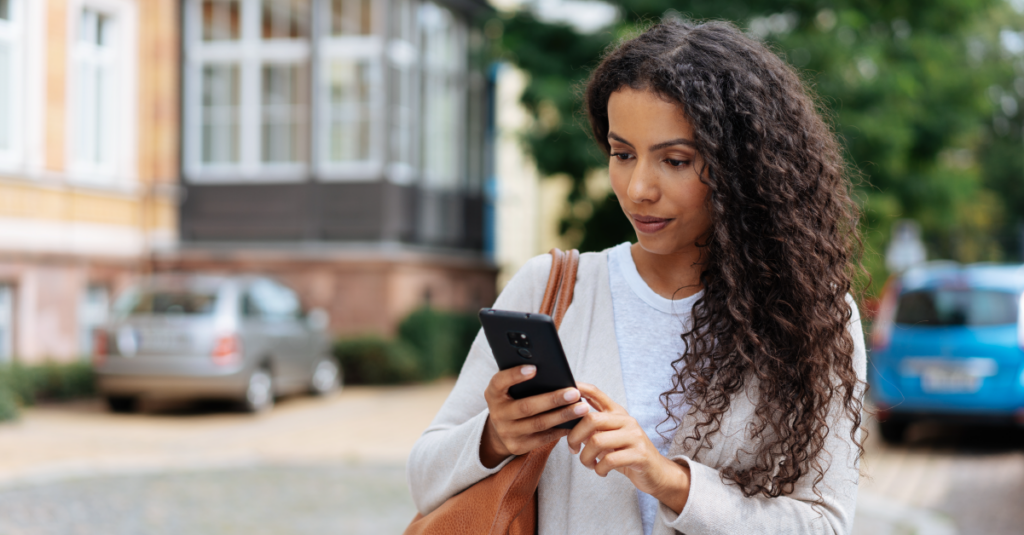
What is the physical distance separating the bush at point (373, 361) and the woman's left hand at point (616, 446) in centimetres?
1415

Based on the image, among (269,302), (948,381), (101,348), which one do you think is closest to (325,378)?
(269,302)

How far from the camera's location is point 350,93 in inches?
661

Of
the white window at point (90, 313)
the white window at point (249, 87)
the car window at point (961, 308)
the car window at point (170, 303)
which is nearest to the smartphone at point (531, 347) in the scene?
the car window at point (961, 308)

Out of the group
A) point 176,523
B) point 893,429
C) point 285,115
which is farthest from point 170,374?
point 893,429

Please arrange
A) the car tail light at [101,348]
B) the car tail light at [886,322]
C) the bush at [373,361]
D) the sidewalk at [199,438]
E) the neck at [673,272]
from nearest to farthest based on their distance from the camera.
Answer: the neck at [673,272]
the sidewalk at [199,438]
the car tail light at [886,322]
the car tail light at [101,348]
the bush at [373,361]

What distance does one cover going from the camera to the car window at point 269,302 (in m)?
12.5

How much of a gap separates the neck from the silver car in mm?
10101

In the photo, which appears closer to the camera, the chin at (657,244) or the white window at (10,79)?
the chin at (657,244)

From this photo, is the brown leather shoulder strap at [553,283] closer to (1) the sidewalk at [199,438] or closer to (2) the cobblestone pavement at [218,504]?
(2) the cobblestone pavement at [218,504]

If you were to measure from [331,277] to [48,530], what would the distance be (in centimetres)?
1040

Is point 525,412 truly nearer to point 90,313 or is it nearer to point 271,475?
point 271,475

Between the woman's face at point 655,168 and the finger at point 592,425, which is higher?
the woman's face at point 655,168

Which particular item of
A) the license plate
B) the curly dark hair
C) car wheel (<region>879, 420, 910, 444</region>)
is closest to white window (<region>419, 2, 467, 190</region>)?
car wheel (<region>879, 420, 910, 444</region>)

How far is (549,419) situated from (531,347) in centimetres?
13
